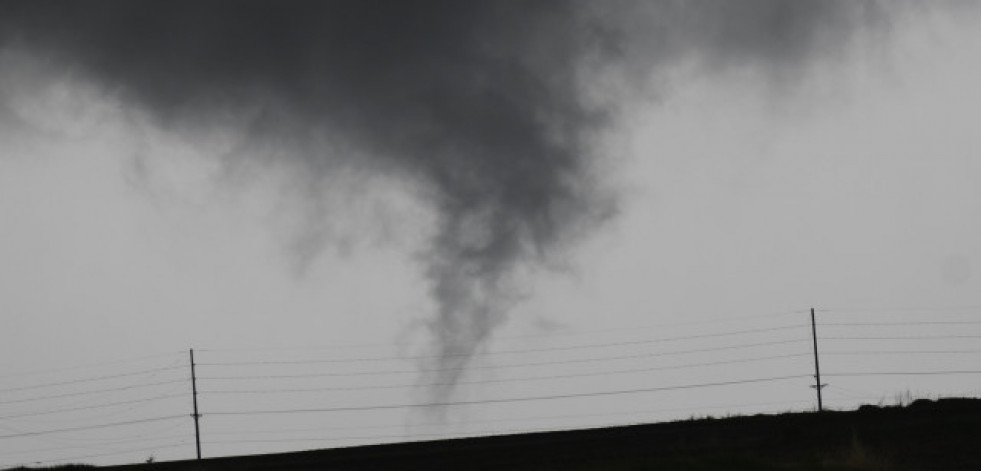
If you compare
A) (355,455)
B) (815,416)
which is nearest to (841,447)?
(815,416)

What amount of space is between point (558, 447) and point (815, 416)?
6.23 meters

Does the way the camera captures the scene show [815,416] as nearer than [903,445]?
No

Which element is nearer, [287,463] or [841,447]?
[841,447]

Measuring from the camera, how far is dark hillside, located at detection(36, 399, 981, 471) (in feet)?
86.1

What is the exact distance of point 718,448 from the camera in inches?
1121

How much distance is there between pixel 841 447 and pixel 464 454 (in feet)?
24.8

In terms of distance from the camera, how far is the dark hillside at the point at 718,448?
1033 inches

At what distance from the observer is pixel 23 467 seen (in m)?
31.5

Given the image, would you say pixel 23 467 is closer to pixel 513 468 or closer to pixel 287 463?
pixel 287 463

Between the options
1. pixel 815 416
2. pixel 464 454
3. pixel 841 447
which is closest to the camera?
pixel 841 447

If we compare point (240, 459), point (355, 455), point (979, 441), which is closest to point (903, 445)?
point (979, 441)

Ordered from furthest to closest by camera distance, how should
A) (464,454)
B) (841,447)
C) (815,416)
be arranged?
(815,416) → (464,454) → (841,447)

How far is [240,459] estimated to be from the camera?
30891 millimetres

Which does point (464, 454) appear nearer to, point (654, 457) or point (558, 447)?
point (558, 447)
